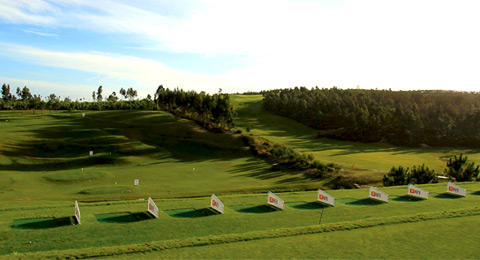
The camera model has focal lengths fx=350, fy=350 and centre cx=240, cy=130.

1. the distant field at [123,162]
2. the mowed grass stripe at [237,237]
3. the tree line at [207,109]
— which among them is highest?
the tree line at [207,109]

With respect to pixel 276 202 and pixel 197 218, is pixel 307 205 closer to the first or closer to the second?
pixel 276 202

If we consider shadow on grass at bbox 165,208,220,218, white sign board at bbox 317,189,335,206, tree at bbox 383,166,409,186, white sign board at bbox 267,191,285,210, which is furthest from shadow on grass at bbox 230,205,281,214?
tree at bbox 383,166,409,186

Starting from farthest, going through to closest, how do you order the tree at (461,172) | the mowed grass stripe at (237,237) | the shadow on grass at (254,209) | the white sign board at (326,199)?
the tree at (461,172) → the white sign board at (326,199) → the shadow on grass at (254,209) → the mowed grass stripe at (237,237)

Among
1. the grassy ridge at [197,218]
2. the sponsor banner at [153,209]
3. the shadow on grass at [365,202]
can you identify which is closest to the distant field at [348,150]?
the shadow on grass at [365,202]

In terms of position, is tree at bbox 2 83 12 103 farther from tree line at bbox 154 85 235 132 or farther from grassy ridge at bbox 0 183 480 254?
grassy ridge at bbox 0 183 480 254

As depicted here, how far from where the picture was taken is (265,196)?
36.7 meters

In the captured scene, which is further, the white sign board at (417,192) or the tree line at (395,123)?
the tree line at (395,123)

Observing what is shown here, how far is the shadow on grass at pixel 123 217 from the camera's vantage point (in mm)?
27578

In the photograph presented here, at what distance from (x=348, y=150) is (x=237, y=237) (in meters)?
83.0

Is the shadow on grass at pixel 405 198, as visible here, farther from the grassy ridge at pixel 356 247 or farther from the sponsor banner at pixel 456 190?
the grassy ridge at pixel 356 247

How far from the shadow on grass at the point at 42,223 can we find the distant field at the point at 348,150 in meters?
54.0

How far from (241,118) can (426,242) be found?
14709cm

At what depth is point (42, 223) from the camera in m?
26.4

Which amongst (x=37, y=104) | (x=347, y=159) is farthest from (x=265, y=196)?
(x=37, y=104)
